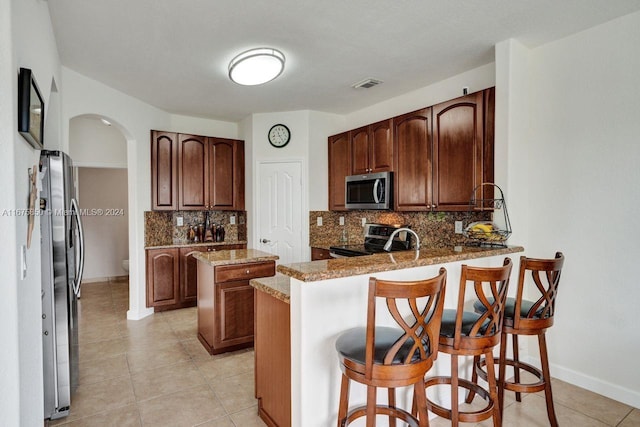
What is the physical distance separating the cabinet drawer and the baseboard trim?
2.45 meters

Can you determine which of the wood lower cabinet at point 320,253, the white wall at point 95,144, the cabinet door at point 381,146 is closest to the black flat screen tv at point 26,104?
the cabinet door at point 381,146

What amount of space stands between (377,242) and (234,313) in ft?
5.77

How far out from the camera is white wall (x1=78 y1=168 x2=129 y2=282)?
590 cm

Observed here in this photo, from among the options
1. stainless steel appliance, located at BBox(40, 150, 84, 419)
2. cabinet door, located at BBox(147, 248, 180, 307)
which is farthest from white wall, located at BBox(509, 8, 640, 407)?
cabinet door, located at BBox(147, 248, 180, 307)

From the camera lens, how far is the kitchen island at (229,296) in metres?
3.02

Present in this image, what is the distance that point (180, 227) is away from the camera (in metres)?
4.84

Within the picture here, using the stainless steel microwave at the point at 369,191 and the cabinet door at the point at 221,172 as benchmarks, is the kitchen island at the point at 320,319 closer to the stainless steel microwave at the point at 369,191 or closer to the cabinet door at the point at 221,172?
the stainless steel microwave at the point at 369,191

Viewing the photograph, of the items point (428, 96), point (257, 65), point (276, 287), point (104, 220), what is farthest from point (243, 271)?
point (104, 220)

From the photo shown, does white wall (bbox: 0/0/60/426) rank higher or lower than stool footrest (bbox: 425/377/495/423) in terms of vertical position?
higher

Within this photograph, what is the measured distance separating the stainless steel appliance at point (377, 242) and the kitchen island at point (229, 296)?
96 centimetres

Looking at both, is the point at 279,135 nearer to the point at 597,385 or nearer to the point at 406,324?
the point at 406,324

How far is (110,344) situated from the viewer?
3.35 metres

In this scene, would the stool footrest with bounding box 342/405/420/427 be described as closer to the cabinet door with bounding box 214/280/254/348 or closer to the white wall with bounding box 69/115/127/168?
the cabinet door with bounding box 214/280/254/348

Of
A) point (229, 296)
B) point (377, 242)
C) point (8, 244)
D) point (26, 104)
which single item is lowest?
point (229, 296)
